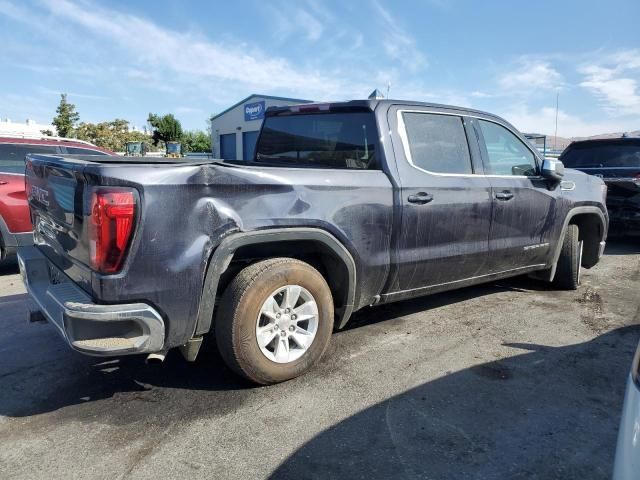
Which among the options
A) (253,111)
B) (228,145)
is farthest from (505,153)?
(228,145)

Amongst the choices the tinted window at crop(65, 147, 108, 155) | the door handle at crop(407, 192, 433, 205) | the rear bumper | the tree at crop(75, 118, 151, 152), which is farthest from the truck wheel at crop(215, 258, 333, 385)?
the tree at crop(75, 118, 151, 152)

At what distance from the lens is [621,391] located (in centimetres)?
324

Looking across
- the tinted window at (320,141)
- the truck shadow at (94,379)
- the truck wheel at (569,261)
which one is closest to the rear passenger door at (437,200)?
the tinted window at (320,141)

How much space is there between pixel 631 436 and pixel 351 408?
67.7 inches

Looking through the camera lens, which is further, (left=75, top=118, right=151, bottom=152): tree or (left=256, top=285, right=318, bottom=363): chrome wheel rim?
(left=75, top=118, right=151, bottom=152): tree

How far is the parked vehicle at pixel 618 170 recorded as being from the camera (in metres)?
7.68

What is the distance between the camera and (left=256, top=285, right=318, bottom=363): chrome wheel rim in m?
3.13

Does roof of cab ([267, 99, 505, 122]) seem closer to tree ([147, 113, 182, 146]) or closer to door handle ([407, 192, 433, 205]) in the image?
door handle ([407, 192, 433, 205])

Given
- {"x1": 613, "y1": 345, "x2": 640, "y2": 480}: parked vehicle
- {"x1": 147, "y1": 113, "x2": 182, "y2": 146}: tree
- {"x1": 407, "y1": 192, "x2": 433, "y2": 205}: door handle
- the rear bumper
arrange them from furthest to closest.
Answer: {"x1": 147, "y1": 113, "x2": 182, "y2": 146}: tree → {"x1": 407, "y1": 192, "x2": 433, "y2": 205}: door handle → the rear bumper → {"x1": 613, "y1": 345, "x2": 640, "y2": 480}: parked vehicle

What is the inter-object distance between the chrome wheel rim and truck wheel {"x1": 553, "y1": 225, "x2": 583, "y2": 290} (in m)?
3.37

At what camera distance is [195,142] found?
57031 millimetres

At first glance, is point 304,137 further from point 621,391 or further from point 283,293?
point 621,391

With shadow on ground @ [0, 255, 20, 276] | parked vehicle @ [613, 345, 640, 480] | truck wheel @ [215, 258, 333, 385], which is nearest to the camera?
parked vehicle @ [613, 345, 640, 480]

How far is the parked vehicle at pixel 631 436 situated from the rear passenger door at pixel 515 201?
9.41ft
